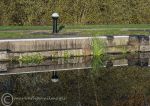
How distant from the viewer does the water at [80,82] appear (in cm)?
1548

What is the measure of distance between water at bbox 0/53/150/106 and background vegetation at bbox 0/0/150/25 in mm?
5927

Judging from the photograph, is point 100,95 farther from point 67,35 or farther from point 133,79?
point 67,35

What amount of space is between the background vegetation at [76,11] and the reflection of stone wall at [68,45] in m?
5.17

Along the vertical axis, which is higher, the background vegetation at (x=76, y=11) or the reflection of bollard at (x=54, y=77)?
the background vegetation at (x=76, y=11)

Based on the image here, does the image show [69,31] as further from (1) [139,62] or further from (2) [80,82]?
(2) [80,82]

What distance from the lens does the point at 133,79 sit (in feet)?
61.1

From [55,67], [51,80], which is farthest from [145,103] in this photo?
[55,67]

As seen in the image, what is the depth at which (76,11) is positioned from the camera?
28000 millimetres

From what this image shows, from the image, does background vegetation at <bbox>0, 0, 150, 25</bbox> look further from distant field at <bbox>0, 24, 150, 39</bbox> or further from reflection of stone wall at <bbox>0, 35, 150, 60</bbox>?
reflection of stone wall at <bbox>0, 35, 150, 60</bbox>

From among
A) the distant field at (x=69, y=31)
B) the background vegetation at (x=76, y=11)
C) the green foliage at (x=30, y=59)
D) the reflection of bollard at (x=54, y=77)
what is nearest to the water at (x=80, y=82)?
the reflection of bollard at (x=54, y=77)

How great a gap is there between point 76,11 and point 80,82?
10.6 m

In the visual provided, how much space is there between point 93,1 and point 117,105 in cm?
1380

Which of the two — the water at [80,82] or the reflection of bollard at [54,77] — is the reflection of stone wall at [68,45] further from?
the reflection of bollard at [54,77]

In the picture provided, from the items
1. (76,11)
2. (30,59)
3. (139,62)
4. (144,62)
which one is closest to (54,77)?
(30,59)
